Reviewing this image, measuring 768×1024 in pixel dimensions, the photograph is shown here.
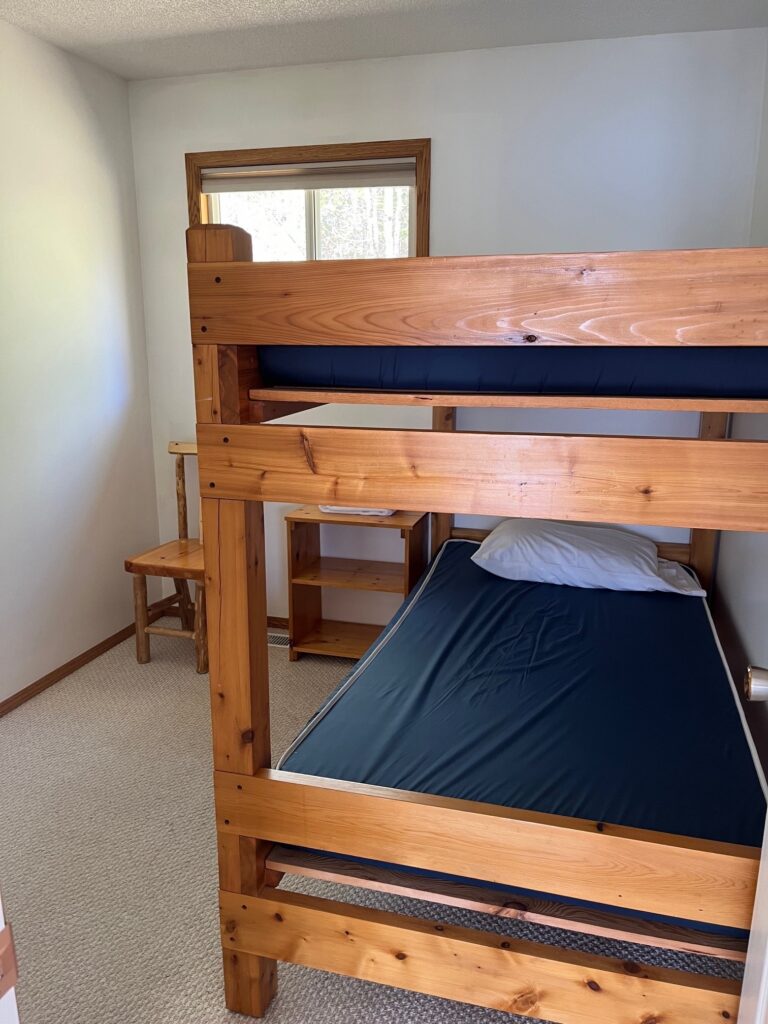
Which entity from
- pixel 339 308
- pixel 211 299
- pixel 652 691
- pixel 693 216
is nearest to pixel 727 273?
pixel 339 308

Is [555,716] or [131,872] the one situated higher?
[555,716]

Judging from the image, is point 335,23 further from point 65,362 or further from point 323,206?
point 65,362

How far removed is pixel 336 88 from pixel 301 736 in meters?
2.57

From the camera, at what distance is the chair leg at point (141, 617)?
317 cm

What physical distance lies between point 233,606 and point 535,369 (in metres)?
0.70

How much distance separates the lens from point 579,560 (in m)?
2.67

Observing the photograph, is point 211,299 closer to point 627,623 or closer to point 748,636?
point 627,623

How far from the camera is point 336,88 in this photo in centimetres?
297

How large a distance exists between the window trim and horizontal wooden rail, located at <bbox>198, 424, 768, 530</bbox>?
1.99 m

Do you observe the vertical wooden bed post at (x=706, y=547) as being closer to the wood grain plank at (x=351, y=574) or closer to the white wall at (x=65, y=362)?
the wood grain plank at (x=351, y=574)

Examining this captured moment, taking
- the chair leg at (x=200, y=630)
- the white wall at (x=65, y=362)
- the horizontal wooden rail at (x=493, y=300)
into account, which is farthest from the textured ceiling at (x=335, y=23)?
the chair leg at (x=200, y=630)

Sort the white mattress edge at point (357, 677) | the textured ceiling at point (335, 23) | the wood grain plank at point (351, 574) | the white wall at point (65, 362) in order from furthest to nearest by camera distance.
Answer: the wood grain plank at point (351, 574) → the white wall at point (65, 362) → the textured ceiling at point (335, 23) → the white mattress edge at point (357, 677)

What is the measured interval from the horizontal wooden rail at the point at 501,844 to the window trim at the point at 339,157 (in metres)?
2.30

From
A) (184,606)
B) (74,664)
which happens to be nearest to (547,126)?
(184,606)
